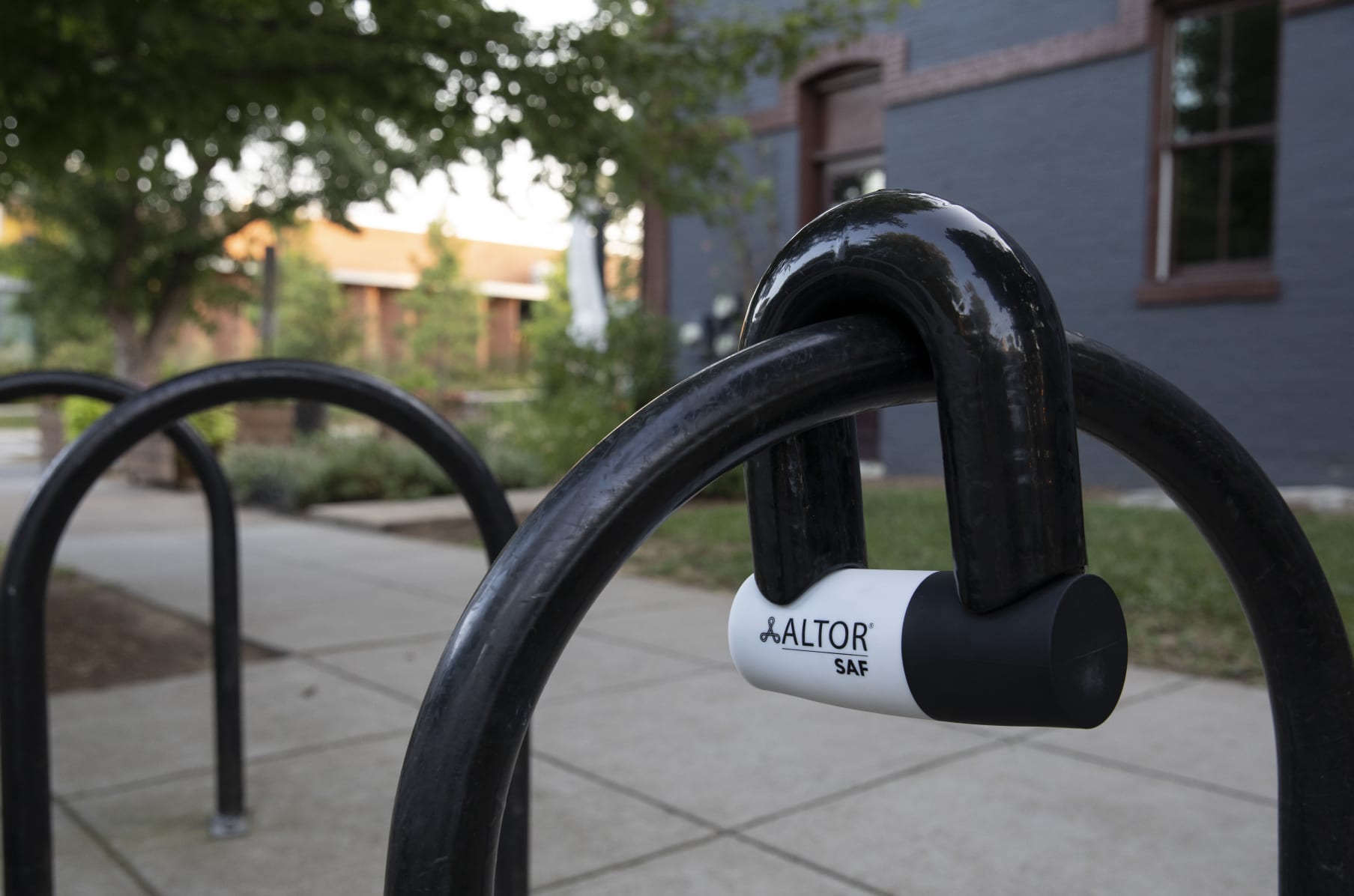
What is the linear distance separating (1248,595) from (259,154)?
75.3ft

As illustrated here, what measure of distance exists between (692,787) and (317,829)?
38.8 inches

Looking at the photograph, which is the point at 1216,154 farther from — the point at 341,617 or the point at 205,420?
the point at 205,420

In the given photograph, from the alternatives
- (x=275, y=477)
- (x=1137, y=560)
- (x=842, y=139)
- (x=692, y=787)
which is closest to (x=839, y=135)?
(x=842, y=139)

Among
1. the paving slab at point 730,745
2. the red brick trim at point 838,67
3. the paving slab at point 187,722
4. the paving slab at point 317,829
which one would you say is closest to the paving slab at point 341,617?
the paving slab at point 187,722

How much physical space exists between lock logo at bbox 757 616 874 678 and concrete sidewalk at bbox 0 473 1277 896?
2.06 metres

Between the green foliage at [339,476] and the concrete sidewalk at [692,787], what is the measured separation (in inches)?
233

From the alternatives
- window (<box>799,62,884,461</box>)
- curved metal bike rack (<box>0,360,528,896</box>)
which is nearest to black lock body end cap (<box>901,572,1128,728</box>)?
curved metal bike rack (<box>0,360,528,896</box>)

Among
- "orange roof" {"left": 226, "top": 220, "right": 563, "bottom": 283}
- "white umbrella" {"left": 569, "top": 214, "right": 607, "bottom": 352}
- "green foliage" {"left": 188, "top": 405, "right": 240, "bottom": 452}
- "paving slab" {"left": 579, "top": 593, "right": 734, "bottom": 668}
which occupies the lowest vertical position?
"paving slab" {"left": 579, "top": 593, "right": 734, "bottom": 668}

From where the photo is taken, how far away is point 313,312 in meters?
36.0

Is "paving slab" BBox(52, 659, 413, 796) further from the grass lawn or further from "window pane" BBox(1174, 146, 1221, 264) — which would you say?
"window pane" BBox(1174, 146, 1221, 264)

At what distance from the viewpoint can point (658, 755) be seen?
364 cm

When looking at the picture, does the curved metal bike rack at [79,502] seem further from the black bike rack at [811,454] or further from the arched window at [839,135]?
the arched window at [839,135]

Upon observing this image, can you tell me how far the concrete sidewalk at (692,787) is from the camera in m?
2.78

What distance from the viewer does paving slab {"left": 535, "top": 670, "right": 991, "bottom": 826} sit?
3.31 m
